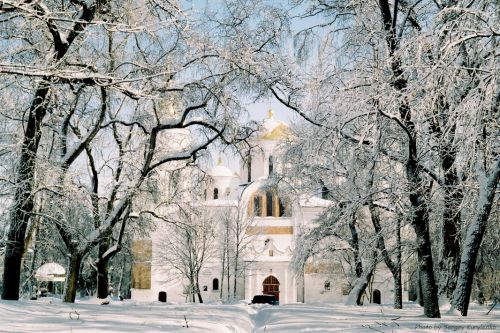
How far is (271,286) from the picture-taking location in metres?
52.2

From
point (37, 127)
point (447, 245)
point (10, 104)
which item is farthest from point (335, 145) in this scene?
point (10, 104)

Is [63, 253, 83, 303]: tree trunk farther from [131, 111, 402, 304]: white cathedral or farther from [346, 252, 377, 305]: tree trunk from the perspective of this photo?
[131, 111, 402, 304]: white cathedral

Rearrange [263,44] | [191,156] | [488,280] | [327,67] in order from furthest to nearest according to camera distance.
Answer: [488,280], [191,156], [263,44], [327,67]

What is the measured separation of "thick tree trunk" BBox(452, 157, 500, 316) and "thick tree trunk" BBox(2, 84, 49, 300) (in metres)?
9.04

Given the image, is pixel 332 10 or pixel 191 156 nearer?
pixel 332 10

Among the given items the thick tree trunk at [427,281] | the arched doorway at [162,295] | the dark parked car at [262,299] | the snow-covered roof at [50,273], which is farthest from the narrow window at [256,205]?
the thick tree trunk at [427,281]

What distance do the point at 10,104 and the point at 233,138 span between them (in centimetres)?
574

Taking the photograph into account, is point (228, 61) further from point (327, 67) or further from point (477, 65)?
point (477, 65)

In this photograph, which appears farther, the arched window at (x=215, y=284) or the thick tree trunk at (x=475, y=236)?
the arched window at (x=215, y=284)

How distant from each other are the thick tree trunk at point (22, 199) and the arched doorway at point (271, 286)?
133 ft

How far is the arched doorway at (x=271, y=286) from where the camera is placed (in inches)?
2044

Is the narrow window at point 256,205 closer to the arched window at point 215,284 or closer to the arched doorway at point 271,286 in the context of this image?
the arched doorway at point 271,286

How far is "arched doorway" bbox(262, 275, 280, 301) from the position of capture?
2044 inches

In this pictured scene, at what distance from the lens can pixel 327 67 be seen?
12594 millimetres
